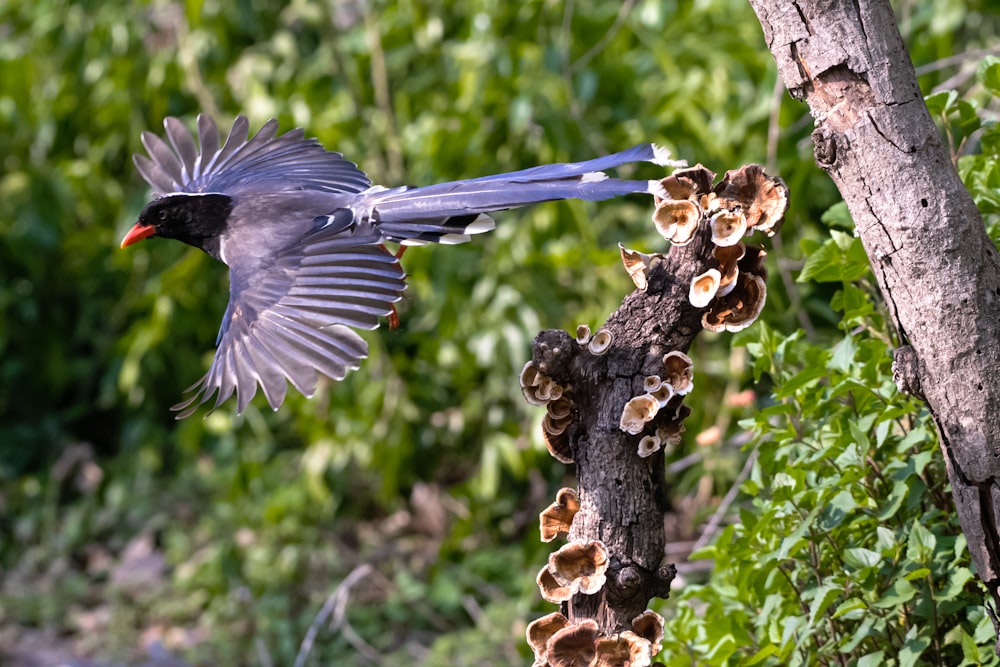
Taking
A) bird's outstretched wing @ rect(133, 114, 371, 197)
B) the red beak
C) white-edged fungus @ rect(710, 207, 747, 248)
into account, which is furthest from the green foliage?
the red beak

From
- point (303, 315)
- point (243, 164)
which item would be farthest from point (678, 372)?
point (243, 164)

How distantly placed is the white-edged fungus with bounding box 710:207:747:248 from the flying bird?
0.34 ft

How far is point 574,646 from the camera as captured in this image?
5.32ft

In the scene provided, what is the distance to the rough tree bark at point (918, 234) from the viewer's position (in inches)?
60.5

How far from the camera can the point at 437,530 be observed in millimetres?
4438

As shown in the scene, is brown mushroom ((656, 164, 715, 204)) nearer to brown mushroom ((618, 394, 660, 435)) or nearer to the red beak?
brown mushroom ((618, 394, 660, 435))

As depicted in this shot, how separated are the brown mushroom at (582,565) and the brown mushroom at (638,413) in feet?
0.56

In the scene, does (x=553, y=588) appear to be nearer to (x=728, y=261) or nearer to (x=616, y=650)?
(x=616, y=650)

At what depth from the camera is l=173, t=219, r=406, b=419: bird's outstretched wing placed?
6.11 feet

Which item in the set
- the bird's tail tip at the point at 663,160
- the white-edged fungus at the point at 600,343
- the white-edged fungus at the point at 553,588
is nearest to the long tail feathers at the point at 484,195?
the bird's tail tip at the point at 663,160

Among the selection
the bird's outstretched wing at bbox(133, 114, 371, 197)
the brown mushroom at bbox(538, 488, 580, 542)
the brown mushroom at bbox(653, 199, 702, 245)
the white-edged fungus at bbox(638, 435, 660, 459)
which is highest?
the bird's outstretched wing at bbox(133, 114, 371, 197)

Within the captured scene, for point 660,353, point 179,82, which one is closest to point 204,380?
point 660,353

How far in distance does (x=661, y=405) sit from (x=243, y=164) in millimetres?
1633

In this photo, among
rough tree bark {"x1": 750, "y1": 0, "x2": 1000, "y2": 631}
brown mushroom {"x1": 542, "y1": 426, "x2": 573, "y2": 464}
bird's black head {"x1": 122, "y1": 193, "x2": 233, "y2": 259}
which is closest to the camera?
rough tree bark {"x1": 750, "y1": 0, "x2": 1000, "y2": 631}
